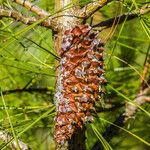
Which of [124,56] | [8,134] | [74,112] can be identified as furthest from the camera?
[124,56]

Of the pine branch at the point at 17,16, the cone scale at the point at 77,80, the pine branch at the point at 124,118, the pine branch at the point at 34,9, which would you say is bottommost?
the pine branch at the point at 124,118

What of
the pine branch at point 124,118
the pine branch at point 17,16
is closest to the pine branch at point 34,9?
the pine branch at point 17,16

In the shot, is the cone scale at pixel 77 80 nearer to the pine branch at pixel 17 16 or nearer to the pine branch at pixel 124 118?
the pine branch at pixel 17 16

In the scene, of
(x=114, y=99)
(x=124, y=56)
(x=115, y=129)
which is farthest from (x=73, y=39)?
(x=124, y=56)

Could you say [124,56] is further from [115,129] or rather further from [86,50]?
[86,50]

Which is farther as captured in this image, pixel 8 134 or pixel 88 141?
pixel 88 141

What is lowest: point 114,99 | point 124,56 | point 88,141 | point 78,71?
point 88,141

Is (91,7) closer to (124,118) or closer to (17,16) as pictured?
(17,16)

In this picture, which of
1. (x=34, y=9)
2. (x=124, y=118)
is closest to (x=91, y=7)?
(x=34, y=9)

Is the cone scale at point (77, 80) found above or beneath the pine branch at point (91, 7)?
beneath
